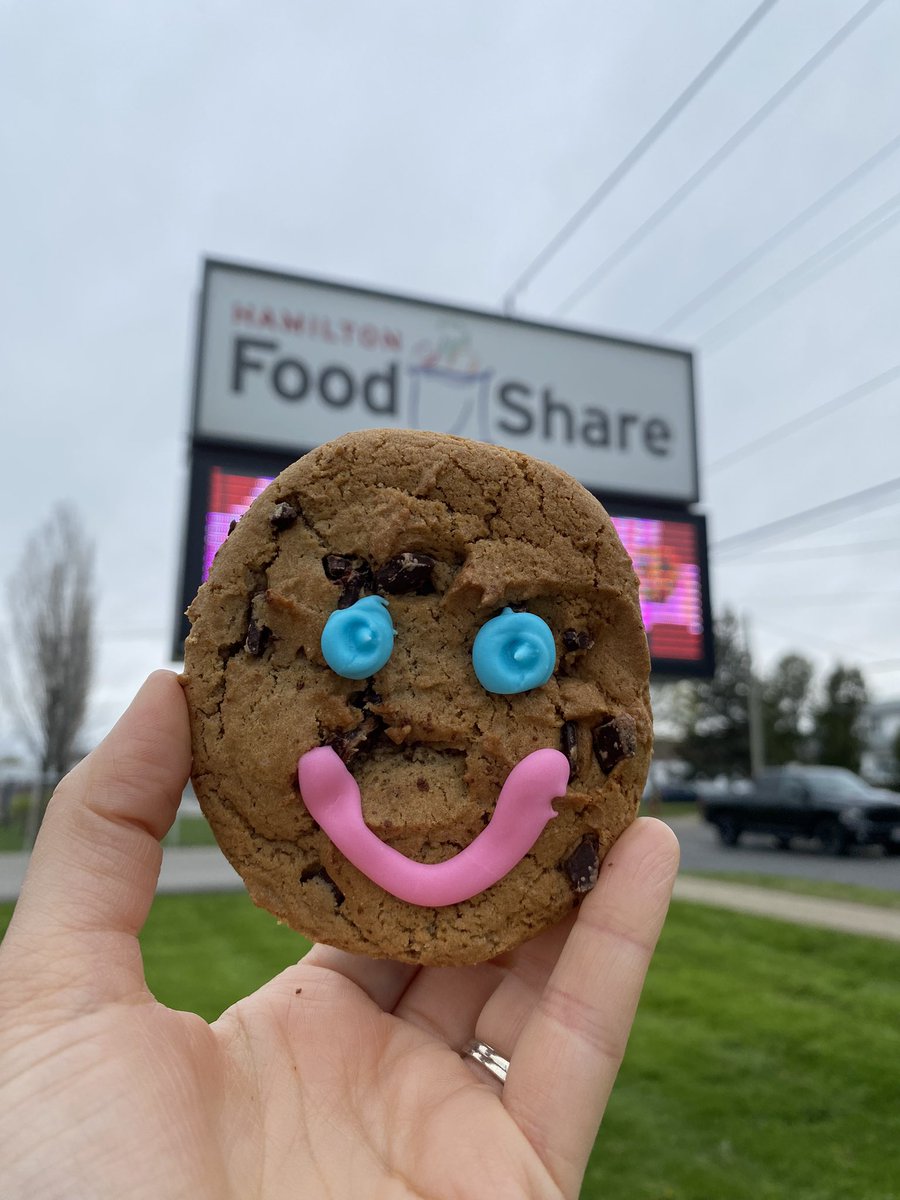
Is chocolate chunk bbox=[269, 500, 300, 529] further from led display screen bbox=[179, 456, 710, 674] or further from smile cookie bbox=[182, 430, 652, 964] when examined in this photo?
led display screen bbox=[179, 456, 710, 674]

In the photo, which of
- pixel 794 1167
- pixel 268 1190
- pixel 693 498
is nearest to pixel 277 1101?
pixel 268 1190

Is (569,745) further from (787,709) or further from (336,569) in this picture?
(787,709)

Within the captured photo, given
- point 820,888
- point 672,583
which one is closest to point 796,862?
point 820,888

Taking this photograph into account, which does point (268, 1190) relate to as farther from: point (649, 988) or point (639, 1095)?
point (649, 988)

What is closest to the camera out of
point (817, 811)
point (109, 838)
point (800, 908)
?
point (109, 838)

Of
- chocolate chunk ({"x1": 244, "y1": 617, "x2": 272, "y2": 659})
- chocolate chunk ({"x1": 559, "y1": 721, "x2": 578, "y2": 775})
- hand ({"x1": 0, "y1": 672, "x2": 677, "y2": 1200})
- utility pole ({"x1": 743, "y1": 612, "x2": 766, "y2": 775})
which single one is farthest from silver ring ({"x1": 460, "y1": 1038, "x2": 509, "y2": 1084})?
utility pole ({"x1": 743, "y1": 612, "x2": 766, "y2": 775})

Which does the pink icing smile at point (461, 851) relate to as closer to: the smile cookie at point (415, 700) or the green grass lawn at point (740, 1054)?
the smile cookie at point (415, 700)
